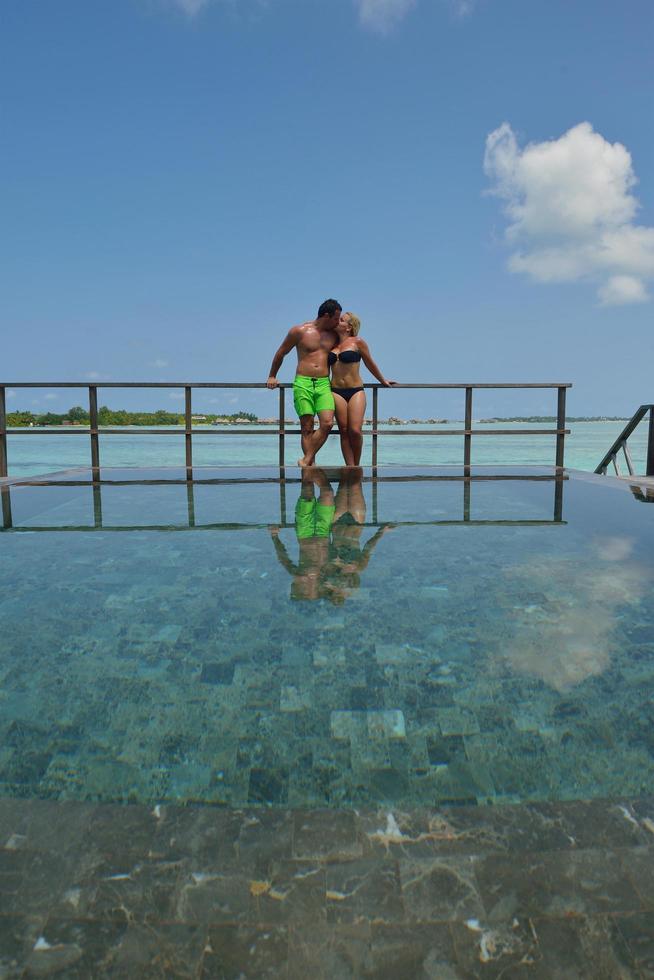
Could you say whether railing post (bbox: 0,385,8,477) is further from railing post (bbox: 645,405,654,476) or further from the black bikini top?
railing post (bbox: 645,405,654,476)

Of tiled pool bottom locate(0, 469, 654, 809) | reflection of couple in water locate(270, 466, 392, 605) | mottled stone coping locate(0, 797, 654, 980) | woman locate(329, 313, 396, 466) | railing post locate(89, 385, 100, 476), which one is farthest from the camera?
railing post locate(89, 385, 100, 476)

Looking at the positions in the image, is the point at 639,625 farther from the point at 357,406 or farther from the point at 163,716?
the point at 357,406

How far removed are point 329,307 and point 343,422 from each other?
3.94ft

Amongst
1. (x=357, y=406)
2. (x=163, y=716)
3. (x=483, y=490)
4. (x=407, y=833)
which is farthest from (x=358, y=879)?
(x=357, y=406)

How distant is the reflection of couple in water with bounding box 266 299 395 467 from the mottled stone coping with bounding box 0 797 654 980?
17.8 ft

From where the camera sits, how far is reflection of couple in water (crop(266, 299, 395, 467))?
20.4ft

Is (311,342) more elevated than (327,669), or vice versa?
(311,342)

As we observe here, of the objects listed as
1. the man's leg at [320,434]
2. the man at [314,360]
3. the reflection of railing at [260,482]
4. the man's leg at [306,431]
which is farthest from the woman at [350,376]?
the reflection of railing at [260,482]

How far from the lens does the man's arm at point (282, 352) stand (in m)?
6.21

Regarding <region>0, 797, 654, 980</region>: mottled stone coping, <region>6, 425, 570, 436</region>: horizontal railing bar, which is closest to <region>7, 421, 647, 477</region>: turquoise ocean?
<region>6, 425, 570, 436</region>: horizontal railing bar

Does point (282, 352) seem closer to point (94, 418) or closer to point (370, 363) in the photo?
point (370, 363)

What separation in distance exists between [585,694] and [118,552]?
224 cm

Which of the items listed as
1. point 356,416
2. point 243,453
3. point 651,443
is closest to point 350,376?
point 356,416

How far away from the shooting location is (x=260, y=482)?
629 centimetres
